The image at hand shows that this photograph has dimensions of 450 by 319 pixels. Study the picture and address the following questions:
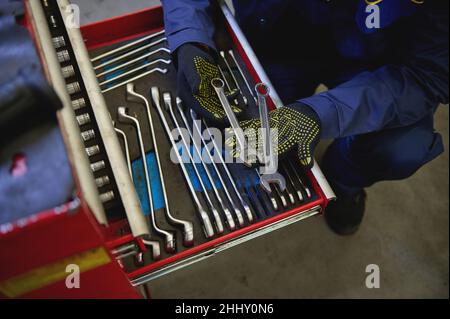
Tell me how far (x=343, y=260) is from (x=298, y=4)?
890 mm

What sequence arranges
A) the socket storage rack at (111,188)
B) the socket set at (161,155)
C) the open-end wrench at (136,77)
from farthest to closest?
1. the open-end wrench at (136,77)
2. the socket set at (161,155)
3. the socket storage rack at (111,188)

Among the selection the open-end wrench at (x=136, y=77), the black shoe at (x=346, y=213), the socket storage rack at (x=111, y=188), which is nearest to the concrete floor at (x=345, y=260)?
the black shoe at (x=346, y=213)

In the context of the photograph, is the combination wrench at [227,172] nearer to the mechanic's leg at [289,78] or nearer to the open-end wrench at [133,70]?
the open-end wrench at [133,70]

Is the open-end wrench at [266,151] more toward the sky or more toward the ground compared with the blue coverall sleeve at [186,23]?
more toward the ground

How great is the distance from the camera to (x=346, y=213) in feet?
4.66

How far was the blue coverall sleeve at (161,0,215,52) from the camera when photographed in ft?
3.14

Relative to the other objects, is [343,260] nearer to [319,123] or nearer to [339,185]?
[339,185]

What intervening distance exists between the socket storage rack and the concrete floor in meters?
0.61

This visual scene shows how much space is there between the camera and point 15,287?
586mm

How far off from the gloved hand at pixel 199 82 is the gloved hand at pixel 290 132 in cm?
7

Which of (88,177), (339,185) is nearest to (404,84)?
(339,185)

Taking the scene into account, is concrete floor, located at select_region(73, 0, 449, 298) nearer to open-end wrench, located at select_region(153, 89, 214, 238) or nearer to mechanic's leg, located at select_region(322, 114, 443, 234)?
mechanic's leg, located at select_region(322, 114, 443, 234)

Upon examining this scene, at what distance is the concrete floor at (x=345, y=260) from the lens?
4.46ft

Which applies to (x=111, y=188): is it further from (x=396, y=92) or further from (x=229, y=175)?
(x=396, y=92)
